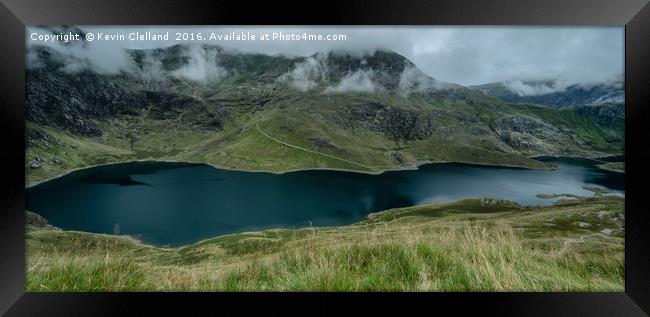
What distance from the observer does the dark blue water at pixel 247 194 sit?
197ft

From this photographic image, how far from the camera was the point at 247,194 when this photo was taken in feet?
269

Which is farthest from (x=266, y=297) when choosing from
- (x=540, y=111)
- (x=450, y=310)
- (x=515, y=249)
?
(x=540, y=111)

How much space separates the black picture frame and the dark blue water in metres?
53.0

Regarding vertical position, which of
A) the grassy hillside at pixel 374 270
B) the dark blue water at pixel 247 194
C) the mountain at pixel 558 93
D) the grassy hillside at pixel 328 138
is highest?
the mountain at pixel 558 93

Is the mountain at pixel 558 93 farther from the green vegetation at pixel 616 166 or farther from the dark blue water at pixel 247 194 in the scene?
the green vegetation at pixel 616 166

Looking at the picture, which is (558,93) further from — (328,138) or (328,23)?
(328,23)

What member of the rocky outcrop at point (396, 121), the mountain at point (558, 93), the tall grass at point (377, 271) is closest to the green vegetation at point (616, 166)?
the tall grass at point (377, 271)

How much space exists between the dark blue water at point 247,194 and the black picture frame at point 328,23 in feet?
174

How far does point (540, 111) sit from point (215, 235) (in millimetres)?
197675

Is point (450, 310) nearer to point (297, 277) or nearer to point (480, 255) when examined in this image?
point (480, 255)

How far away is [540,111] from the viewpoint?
19025cm

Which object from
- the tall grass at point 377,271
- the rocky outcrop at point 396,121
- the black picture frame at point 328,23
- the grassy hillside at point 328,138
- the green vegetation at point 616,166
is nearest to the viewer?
the black picture frame at point 328,23

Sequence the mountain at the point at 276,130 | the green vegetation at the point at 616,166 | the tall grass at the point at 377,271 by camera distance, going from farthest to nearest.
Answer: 1. the mountain at the point at 276,130
2. the green vegetation at the point at 616,166
3. the tall grass at the point at 377,271

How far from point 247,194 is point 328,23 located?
3213 inches
